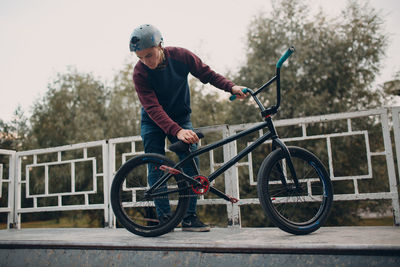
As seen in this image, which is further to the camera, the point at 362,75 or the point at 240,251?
the point at 362,75

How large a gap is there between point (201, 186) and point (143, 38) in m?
1.11

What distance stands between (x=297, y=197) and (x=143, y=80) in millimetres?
1447

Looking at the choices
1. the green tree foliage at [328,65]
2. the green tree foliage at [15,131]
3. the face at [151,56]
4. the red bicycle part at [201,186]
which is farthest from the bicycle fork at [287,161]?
the green tree foliage at [15,131]

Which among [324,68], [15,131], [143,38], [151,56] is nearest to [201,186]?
[151,56]

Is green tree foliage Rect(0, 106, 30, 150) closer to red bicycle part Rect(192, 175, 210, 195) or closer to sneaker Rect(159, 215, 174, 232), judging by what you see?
sneaker Rect(159, 215, 174, 232)

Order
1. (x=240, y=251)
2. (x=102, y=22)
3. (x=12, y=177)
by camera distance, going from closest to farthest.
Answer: (x=240, y=251) < (x=12, y=177) < (x=102, y=22)

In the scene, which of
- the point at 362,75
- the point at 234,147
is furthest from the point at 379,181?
the point at 234,147

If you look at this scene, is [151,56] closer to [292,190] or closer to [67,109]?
[292,190]

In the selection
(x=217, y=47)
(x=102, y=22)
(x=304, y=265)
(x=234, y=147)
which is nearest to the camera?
(x=304, y=265)

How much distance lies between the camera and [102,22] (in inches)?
345

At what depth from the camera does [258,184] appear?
6.68 feet

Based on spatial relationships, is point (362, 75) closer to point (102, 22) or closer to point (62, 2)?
point (102, 22)

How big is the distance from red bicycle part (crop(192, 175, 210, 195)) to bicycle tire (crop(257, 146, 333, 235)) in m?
0.38

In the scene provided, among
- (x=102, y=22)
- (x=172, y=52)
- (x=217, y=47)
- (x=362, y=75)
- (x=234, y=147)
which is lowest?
(x=234, y=147)
